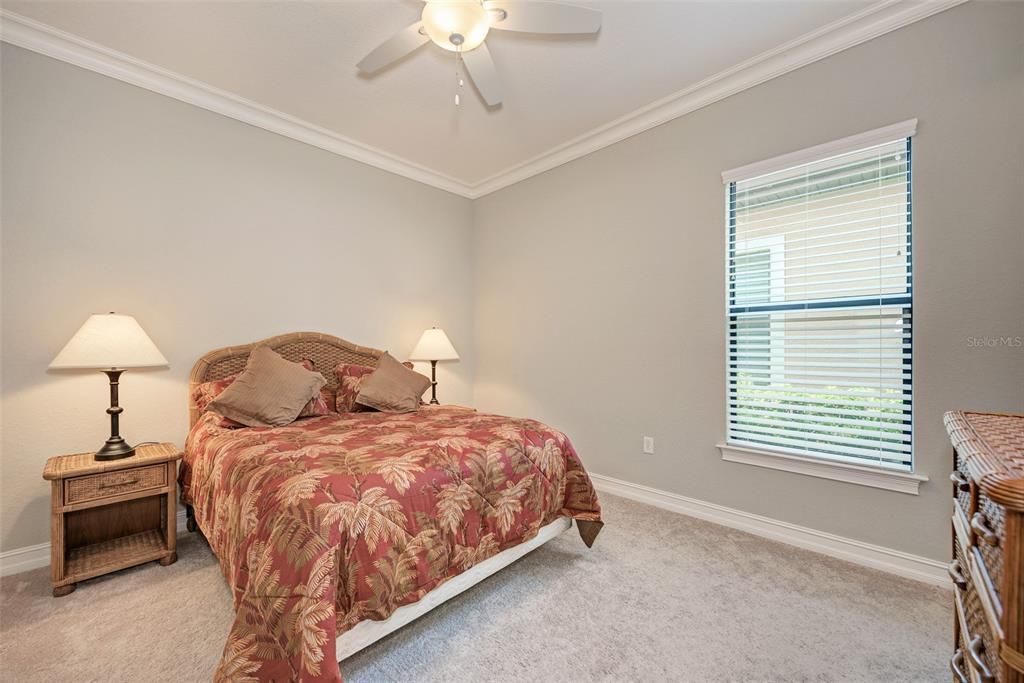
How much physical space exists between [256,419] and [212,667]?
1.25 m

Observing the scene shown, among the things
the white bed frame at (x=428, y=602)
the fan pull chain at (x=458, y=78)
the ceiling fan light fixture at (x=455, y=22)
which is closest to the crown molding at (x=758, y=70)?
the fan pull chain at (x=458, y=78)

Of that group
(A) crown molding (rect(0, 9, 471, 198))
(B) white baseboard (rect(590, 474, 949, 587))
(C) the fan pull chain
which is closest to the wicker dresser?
(B) white baseboard (rect(590, 474, 949, 587))

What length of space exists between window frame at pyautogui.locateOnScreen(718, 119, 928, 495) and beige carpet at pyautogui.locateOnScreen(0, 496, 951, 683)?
470mm

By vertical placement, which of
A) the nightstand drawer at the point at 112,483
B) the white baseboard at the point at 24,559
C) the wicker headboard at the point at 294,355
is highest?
the wicker headboard at the point at 294,355

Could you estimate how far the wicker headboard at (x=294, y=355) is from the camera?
110 inches

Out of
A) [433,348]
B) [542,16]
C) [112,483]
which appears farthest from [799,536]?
[112,483]

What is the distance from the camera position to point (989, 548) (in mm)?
757

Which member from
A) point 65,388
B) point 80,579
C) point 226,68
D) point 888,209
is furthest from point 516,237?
point 80,579

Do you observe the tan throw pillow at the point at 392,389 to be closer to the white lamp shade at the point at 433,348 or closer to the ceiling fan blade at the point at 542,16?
the white lamp shade at the point at 433,348

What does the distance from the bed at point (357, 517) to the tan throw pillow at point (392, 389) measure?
0.47 meters

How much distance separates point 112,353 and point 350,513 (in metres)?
1.74

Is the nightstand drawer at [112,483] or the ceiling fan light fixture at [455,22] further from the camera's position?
the nightstand drawer at [112,483]

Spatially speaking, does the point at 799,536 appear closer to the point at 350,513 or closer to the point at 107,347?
the point at 350,513

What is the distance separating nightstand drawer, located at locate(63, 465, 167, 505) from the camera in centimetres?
203
